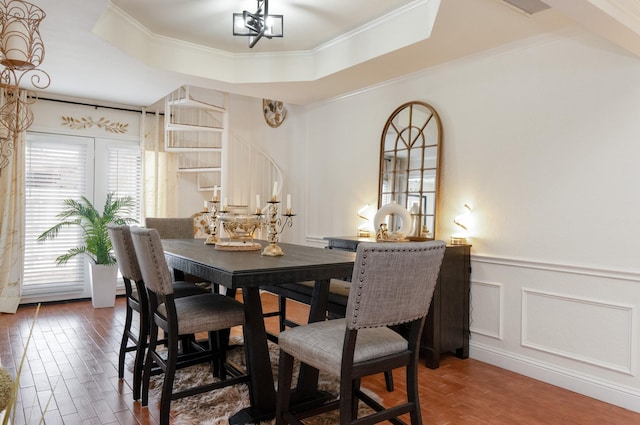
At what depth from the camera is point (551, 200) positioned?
10.3ft

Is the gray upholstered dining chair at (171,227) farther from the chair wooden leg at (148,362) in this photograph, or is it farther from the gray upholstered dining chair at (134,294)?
the chair wooden leg at (148,362)

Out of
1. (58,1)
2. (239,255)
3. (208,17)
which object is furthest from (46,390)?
(208,17)

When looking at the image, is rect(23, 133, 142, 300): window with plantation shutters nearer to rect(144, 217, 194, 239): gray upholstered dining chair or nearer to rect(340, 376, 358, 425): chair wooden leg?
rect(144, 217, 194, 239): gray upholstered dining chair

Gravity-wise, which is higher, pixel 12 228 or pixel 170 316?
pixel 12 228

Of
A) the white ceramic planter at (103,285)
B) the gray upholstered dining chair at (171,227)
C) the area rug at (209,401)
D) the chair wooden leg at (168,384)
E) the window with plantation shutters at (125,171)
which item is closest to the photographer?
the chair wooden leg at (168,384)

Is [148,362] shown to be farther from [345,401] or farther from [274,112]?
[274,112]

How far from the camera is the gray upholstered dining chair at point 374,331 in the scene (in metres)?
1.72

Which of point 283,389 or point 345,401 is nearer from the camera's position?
point 345,401

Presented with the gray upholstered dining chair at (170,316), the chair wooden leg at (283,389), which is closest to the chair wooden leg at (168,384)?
the gray upholstered dining chair at (170,316)

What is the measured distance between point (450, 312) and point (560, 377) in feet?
2.76

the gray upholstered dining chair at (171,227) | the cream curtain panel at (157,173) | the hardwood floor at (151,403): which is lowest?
the hardwood floor at (151,403)

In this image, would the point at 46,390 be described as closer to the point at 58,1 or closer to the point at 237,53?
the point at 58,1

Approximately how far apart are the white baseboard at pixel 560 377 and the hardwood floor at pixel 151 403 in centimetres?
6

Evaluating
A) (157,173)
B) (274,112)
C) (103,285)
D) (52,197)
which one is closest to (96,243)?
(103,285)
